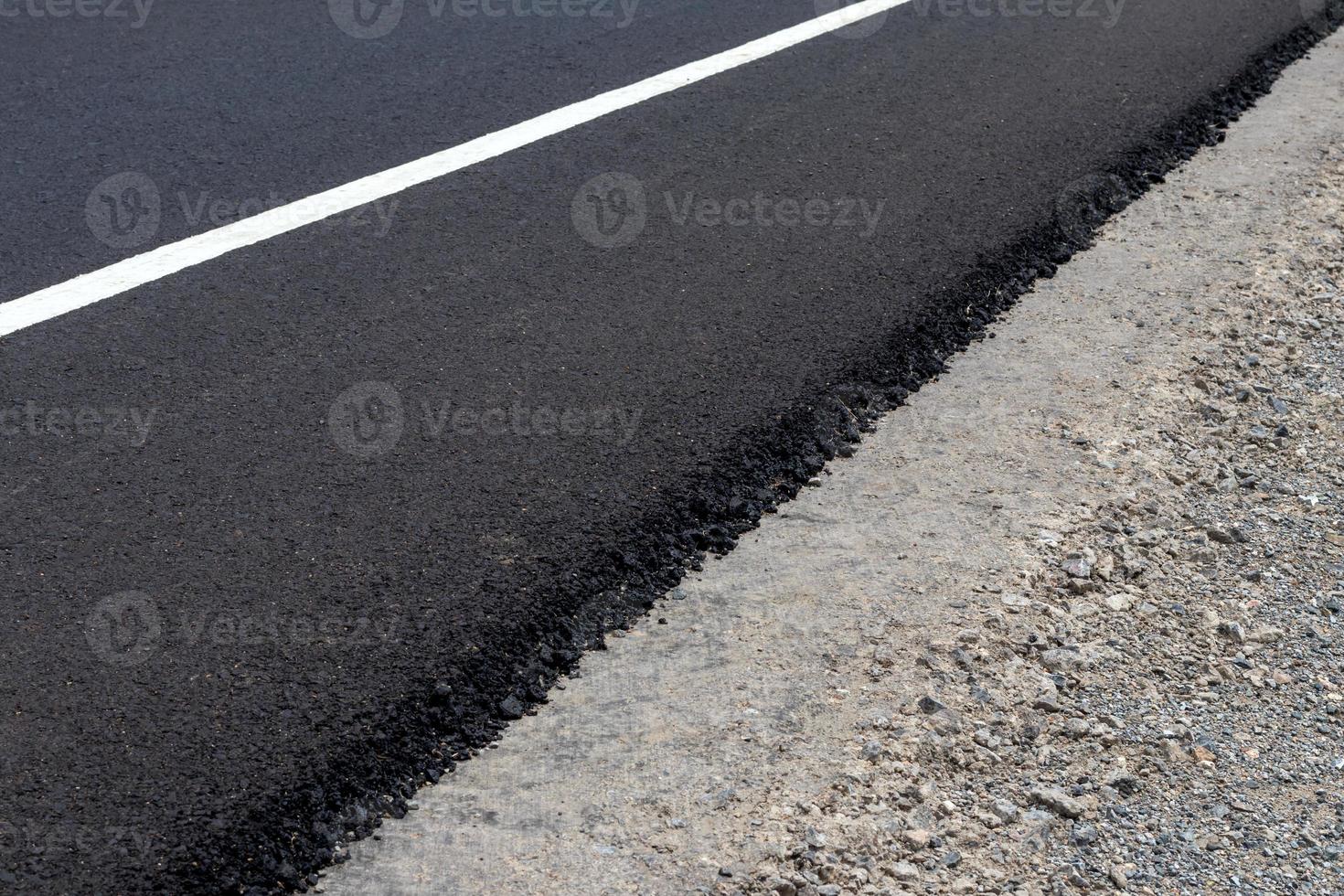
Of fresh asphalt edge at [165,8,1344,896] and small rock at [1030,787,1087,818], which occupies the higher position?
fresh asphalt edge at [165,8,1344,896]

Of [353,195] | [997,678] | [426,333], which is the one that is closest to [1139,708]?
[997,678]

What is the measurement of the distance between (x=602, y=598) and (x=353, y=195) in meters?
2.71

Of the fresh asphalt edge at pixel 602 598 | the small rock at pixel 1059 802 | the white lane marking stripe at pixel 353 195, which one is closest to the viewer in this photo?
the fresh asphalt edge at pixel 602 598

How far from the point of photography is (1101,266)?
5.14m

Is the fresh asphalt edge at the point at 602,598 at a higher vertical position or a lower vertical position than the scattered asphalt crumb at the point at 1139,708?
higher

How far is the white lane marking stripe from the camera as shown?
4676 mm

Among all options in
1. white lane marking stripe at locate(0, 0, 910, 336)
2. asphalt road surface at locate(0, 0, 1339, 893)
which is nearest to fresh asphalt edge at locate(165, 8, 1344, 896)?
asphalt road surface at locate(0, 0, 1339, 893)

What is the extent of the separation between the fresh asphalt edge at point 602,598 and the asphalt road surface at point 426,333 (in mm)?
11

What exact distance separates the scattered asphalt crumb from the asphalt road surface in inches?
31.5

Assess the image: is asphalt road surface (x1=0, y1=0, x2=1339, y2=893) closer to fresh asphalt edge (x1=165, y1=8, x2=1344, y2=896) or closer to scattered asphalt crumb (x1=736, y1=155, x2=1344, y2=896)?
fresh asphalt edge (x1=165, y1=8, x2=1344, y2=896)

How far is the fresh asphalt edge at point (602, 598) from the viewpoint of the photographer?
2.75m

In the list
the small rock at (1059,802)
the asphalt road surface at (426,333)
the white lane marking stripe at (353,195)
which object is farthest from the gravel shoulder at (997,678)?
the white lane marking stripe at (353,195)

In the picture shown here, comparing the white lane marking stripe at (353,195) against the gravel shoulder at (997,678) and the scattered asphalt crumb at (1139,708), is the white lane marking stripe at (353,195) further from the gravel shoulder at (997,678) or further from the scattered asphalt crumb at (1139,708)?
the scattered asphalt crumb at (1139,708)

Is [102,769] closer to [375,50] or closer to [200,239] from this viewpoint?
[200,239]
